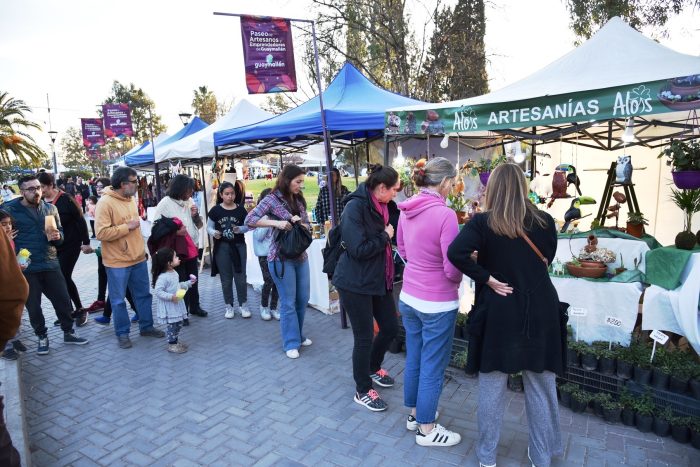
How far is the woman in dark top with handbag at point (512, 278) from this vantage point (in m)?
2.18

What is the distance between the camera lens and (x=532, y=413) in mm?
2385

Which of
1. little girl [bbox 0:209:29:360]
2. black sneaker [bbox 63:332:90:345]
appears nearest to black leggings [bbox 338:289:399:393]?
little girl [bbox 0:209:29:360]

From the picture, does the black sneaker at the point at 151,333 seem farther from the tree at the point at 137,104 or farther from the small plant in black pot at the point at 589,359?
the tree at the point at 137,104

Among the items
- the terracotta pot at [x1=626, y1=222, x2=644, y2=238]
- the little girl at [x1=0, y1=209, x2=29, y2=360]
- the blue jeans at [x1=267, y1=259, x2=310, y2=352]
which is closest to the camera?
the little girl at [x1=0, y1=209, x2=29, y2=360]

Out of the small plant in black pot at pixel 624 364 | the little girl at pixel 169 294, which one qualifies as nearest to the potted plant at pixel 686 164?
the small plant in black pot at pixel 624 364

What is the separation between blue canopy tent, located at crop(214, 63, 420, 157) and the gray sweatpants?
372 cm

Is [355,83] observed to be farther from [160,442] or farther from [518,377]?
[160,442]

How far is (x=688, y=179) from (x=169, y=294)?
4689 mm

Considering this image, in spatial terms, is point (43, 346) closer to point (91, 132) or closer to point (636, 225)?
point (636, 225)

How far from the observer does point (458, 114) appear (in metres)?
4.21

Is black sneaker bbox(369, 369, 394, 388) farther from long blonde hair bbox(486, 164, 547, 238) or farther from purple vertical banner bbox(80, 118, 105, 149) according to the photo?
purple vertical banner bbox(80, 118, 105, 149)

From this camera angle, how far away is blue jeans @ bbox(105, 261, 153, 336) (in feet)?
14.8

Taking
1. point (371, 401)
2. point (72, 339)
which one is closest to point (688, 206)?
point (371, 401)

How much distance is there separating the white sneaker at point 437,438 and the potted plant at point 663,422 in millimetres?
1294
